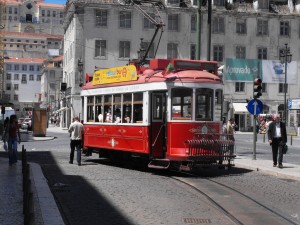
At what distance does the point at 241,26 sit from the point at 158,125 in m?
49.7

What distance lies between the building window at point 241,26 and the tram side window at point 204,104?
48857mm

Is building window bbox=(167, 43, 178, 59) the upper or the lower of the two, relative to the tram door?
upper

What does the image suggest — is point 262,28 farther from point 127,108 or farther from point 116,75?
point 127,108

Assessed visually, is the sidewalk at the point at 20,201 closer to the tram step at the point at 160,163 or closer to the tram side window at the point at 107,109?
the tram step at the point at 160,163

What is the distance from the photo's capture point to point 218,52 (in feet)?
205

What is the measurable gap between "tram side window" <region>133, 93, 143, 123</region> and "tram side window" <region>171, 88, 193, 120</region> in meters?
1.17

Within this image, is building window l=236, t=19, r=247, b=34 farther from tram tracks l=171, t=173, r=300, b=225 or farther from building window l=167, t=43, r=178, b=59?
tram tracks l=171, t=173, r=300, b=225

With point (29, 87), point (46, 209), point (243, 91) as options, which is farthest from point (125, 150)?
point (29, 87)

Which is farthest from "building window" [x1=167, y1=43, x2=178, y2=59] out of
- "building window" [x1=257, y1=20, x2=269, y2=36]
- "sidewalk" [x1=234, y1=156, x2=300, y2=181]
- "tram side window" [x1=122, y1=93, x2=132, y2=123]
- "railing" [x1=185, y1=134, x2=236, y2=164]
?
"railing" [x1=185, y1=134, x2=236, y2=164]

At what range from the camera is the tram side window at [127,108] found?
1714cm

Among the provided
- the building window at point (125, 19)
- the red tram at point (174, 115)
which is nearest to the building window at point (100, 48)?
the building window at point (125, 19)

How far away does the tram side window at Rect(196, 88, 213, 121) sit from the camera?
52.1ft

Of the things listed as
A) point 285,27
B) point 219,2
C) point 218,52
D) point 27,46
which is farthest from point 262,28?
point 27,46

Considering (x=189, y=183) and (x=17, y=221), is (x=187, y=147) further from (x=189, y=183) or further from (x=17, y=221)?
(x=17, y=221)
